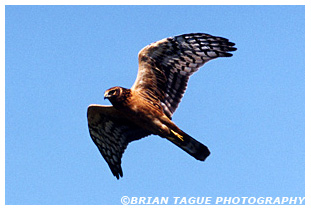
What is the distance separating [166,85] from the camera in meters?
11.9

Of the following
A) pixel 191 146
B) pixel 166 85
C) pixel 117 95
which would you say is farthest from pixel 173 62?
pixel 191 146

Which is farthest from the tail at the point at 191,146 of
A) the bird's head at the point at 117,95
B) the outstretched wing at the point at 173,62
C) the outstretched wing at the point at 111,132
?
the bird's head at the point at 117,95

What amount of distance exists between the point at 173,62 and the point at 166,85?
46 cm

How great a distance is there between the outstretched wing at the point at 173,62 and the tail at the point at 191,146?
50 cm

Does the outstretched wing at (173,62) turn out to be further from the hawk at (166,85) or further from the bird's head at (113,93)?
the bird's head at (113,93)

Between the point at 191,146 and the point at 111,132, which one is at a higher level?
the point at 111,132

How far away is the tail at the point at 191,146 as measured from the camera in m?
11.6

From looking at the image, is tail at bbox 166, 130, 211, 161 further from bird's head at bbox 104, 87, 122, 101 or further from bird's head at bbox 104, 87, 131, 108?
bird's head at bbox 104, 87, 122, 101

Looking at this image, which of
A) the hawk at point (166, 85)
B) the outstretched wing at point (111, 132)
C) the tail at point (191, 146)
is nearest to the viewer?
the hawk at point (166, 85)

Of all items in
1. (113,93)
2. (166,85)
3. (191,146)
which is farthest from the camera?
(166,85)

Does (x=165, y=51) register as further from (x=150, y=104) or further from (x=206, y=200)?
(x=206, y=200)

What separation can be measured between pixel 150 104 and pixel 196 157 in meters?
1.33

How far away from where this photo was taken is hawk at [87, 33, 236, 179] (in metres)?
11.4

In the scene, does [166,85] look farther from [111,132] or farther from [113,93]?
[111,132]
